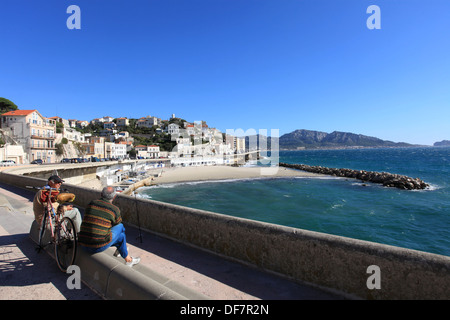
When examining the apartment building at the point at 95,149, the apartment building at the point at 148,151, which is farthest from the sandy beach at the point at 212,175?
the apartment building at the point at 148,151

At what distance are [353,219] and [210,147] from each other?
110398 mm

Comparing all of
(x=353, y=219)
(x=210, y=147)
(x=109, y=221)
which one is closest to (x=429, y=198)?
(x=353, y=219)

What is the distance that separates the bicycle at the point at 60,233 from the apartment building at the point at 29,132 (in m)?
59.8

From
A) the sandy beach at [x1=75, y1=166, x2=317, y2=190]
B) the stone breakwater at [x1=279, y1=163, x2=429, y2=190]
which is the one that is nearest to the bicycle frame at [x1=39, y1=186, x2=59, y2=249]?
the sandy beach at [x1=75, y1=166, x2=317, y2=190]

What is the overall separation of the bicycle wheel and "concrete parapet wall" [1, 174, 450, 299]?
2091 mm

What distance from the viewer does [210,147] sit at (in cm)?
12631

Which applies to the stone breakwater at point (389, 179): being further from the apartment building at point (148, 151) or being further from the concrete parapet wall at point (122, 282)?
the apartment building at point (148, 151)

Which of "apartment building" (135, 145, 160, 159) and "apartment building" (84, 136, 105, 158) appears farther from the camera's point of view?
"apartment building" (135, 145, 160, 159)

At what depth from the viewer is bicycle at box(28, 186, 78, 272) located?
3.60 metres

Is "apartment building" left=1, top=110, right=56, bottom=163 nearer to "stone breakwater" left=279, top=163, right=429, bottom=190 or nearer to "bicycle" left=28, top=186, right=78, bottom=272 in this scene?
"bicycle" left=28, top=186, right=78, bottom=272

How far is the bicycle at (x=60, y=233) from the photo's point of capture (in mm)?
3595

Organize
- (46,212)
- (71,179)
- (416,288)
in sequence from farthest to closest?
(71,179) → (46,212) → (416,288)

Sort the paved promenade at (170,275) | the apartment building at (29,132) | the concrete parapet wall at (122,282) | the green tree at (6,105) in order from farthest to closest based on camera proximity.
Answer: the green tree at (6,105) → the apartment building at (29,132) → the paved promenade at (170,275) → the concrete parapet wall at (122,282)
